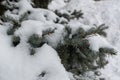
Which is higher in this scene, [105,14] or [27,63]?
[105,14]

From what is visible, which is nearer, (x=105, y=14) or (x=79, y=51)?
(x=79, y=51)

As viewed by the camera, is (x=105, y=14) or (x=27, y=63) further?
(x=105, y=14)

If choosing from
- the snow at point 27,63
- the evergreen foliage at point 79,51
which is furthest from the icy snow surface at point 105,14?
the snow at point 27,63

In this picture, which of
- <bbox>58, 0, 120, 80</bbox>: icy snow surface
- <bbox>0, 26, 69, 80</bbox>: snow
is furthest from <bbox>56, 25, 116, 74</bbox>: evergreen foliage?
<bbox>58, 0, 120, 80</bbox>: icy snow surface

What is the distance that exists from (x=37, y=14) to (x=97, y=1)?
470cm

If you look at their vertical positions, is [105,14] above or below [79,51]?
above

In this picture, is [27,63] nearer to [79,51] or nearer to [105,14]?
[79,51]

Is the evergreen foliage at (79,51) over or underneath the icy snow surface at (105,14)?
underneath

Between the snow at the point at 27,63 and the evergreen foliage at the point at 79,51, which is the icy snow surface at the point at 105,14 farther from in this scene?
the snow at the point at 27,63

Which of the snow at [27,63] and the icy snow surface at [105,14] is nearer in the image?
the snow at [27,63]

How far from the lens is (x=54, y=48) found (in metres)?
3.06

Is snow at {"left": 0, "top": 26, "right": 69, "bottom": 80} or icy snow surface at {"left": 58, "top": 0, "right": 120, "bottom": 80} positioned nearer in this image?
snow at {"left": 0, "top": 26, "right": 69, "bottom": 80}

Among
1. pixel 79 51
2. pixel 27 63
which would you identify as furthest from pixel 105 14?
pixel 27 63

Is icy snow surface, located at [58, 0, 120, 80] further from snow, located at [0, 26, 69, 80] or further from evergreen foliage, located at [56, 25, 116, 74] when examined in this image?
snow, located at [0, 26, 69, 80]
